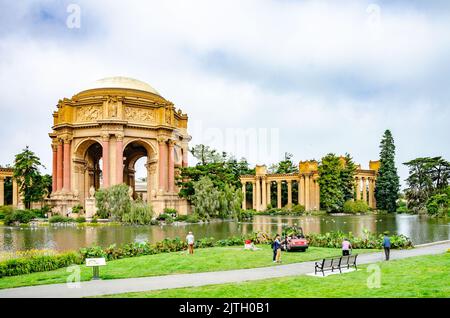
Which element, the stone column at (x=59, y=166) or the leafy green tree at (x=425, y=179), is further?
the leafy green tree at (x=425, y=179)

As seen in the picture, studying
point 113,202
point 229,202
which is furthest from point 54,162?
point 229,202

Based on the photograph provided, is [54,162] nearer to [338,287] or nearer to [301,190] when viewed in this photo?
[301,190]

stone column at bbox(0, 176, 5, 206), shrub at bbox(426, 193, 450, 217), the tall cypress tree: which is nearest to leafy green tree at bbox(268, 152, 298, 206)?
the tall cypress tree

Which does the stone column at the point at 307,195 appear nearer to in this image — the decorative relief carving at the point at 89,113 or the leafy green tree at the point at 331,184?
the leafy green tree at the point at 331,184

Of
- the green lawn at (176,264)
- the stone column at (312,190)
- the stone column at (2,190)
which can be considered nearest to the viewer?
the green lawn at (176,264)

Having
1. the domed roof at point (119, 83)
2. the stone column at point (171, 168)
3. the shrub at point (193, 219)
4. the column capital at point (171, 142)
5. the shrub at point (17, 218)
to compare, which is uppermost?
the domed roof at point (119, 83)

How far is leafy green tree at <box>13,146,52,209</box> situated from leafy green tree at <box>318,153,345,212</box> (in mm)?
45397

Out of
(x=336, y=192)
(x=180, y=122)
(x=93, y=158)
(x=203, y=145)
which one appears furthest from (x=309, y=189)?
(x=93, y=158)

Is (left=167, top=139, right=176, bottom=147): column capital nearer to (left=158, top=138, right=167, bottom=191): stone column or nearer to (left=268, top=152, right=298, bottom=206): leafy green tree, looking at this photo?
(left=158, top=138, right=167, bottom=191): stone column

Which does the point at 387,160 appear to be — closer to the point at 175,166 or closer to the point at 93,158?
the point at 175,166

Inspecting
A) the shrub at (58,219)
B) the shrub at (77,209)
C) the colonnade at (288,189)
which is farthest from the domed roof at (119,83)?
the colonnade at (288,189)

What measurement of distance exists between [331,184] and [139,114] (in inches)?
1463

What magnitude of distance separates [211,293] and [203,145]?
2450 inches

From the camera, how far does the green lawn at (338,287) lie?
33.3ft
